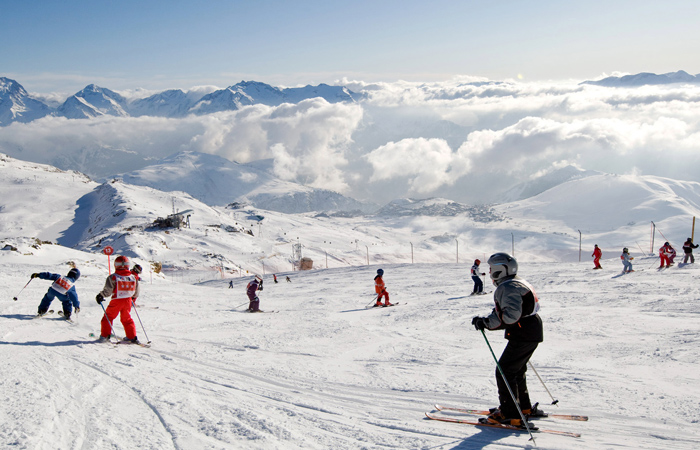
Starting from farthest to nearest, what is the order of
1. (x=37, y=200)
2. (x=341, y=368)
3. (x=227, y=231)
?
(x=37, y=200) → (x=227, y=231) → (x=341, y=368)

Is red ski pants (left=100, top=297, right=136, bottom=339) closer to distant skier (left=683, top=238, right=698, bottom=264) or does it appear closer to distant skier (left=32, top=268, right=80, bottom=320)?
distant skier (left=32, top=268, right=80, bottom=320)

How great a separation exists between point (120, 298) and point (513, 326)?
745 cm

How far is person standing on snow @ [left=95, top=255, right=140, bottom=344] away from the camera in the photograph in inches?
347

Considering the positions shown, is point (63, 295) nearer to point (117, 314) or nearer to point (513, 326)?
point (117, 314)

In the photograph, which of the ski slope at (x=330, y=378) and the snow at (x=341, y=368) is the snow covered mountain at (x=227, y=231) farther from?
the ski slope at (x=330, y=378)

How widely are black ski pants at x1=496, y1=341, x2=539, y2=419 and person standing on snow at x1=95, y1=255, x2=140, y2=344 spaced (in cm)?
708

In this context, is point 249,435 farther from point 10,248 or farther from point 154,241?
point 154,241

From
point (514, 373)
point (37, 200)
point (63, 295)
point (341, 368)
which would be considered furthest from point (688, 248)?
point (37, 200)

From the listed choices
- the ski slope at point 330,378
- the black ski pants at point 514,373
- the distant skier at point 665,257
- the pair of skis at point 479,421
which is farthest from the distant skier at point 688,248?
the black ski pants at point 514,373

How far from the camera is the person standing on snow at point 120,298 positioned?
880 centimetres

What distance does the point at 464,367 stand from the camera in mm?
7832

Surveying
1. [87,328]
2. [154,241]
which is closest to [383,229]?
[154,241]

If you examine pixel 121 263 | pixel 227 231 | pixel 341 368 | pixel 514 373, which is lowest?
pixel 341 368

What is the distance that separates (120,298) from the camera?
8.85 meters
